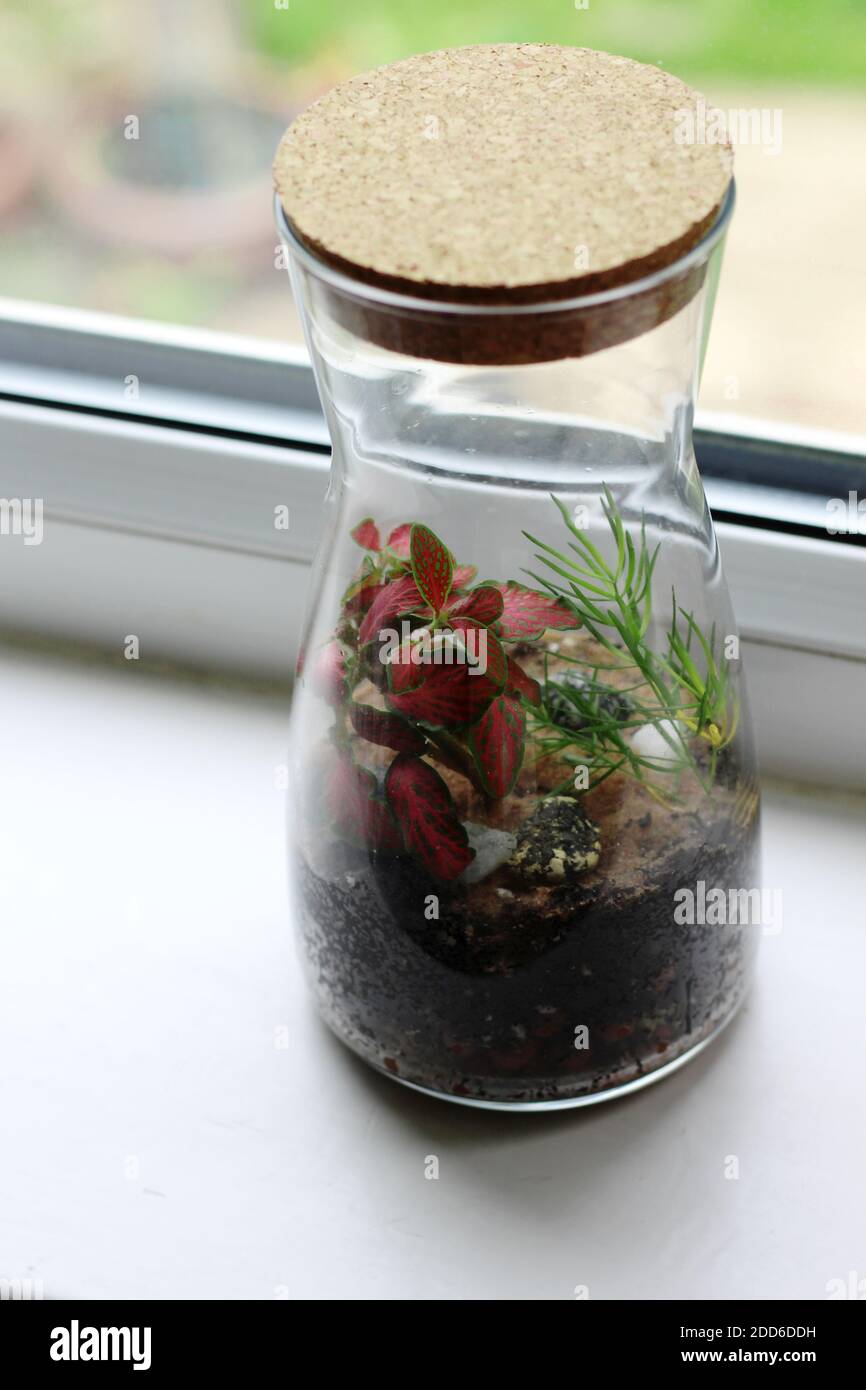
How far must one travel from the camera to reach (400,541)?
0.51m

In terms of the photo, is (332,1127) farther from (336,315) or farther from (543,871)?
(336,315)

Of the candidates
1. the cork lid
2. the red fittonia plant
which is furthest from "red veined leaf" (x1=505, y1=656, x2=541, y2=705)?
the cork lid

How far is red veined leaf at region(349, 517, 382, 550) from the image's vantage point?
52 centimetres

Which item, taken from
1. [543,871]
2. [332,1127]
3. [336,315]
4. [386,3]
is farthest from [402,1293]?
[386,3]

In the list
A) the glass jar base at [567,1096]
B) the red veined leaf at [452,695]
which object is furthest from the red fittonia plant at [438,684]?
the glass jar base at [567,1096]

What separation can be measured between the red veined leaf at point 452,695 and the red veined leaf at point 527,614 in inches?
0.8

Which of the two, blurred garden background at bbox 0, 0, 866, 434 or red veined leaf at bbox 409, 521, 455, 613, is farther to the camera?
blurred garden background at bbox 0, 0, 866, 434

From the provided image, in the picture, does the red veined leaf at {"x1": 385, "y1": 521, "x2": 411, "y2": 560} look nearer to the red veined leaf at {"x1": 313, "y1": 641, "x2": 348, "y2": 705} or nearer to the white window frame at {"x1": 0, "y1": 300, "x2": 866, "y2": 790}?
the red veined leaf at {"x1": 313, "y1": 641, "x2": 348, "y2": 705}

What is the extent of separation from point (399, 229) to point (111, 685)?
0.45 meters

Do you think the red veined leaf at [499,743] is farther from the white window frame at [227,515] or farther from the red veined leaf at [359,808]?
the white window frame at [227,515]

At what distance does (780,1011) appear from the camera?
64 cm

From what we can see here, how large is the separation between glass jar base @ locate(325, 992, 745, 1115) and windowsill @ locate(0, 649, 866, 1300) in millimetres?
10

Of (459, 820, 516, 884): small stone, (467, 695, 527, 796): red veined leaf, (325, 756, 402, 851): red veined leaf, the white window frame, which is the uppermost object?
the white window frame

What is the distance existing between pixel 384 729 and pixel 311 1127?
20 cm
